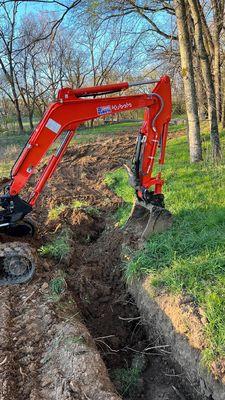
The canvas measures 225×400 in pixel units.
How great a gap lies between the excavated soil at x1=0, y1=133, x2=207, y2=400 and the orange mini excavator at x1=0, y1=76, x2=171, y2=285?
0.38 meters

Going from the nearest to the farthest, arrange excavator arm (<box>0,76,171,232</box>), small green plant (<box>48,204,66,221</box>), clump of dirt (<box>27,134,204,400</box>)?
clump of dirt (<box>27,134,204,400</box>)
excavator arm (<box>0,76,171,232</box>)
small green plant (<box>48,204,66,221</box>)

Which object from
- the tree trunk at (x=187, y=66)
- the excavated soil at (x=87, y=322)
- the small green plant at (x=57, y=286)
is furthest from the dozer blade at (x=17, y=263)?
the tree trunk at (x=187, y=66)

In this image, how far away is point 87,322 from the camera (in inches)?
183

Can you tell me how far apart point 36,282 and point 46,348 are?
1.29 metres

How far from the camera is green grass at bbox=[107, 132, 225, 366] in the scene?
377 centimetres

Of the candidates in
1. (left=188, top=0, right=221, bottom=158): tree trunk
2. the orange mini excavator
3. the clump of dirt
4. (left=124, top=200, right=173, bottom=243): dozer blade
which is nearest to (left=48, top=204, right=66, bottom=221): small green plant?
the clump of dirt

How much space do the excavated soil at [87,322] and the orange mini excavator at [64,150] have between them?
375mm

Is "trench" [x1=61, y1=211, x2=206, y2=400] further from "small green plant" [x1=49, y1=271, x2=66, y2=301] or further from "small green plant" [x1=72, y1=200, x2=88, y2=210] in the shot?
"small green plant" [x1=72, y1=200, x2=88, y2=210]

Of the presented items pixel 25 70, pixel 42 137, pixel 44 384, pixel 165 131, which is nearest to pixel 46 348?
pixel 44 384

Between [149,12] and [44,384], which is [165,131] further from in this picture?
[149,12]

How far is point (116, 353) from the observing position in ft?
14.1

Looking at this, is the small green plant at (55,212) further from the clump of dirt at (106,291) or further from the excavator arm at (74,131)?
the excavator arm at (74,131)

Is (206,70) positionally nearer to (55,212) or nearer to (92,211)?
(92,211)

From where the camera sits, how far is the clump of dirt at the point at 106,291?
3941 mm
